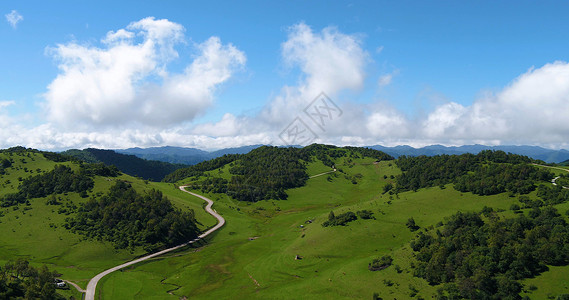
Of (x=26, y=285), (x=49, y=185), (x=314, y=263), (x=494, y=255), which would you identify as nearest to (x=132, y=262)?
(x=26, y=285)

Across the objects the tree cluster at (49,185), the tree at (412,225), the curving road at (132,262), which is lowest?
the curving road at (132,262)

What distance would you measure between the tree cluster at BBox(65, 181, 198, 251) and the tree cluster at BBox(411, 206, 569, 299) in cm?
10833

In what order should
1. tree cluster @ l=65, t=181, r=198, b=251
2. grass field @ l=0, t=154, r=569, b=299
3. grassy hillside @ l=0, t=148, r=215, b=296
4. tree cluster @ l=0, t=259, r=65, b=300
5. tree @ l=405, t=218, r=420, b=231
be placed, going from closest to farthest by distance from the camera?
tree cluster @ l=0, t=259, r=65, b=300, grass field @ l=0, t=154, r=569, b=299, grassy hillside @ l=0, t=148, r=215, b=296, tree @ l=405, t=218, r=420, b=231, tree cluster @ l=65, t=181, r=198, b=251

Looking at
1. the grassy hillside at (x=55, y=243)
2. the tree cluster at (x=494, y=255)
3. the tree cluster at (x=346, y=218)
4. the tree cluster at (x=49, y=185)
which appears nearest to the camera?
the tree cluster at (x=494, y=255)

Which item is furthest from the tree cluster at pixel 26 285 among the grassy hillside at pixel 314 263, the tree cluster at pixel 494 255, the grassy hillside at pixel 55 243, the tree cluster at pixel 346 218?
the tree cluster at pixel 346 218

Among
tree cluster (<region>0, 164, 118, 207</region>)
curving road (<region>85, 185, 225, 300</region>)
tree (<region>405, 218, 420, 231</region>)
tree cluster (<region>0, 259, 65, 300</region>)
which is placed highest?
tree cluster (<region>0, 164, 118, 207</region>)

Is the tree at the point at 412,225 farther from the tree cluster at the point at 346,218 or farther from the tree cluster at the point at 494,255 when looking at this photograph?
the tree cluster at the point at 494,255

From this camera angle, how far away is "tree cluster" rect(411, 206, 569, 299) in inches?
2653

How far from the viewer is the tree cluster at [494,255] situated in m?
67.4

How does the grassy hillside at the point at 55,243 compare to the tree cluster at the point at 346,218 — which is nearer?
the grassy hillside at the point at 55,243

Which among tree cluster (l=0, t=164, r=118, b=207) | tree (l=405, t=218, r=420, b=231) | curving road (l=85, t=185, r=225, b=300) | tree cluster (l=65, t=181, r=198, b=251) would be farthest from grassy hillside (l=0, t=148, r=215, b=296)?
tree (l=405, t=218, r=420, b=231)

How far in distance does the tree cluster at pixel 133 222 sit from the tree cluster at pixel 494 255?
108330 mm

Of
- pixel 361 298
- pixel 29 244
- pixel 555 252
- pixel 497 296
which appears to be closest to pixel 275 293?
pixel 361 298

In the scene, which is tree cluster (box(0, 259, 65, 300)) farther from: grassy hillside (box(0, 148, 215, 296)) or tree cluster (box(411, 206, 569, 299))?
tree cluster (box(411, 206, 569, 299))
